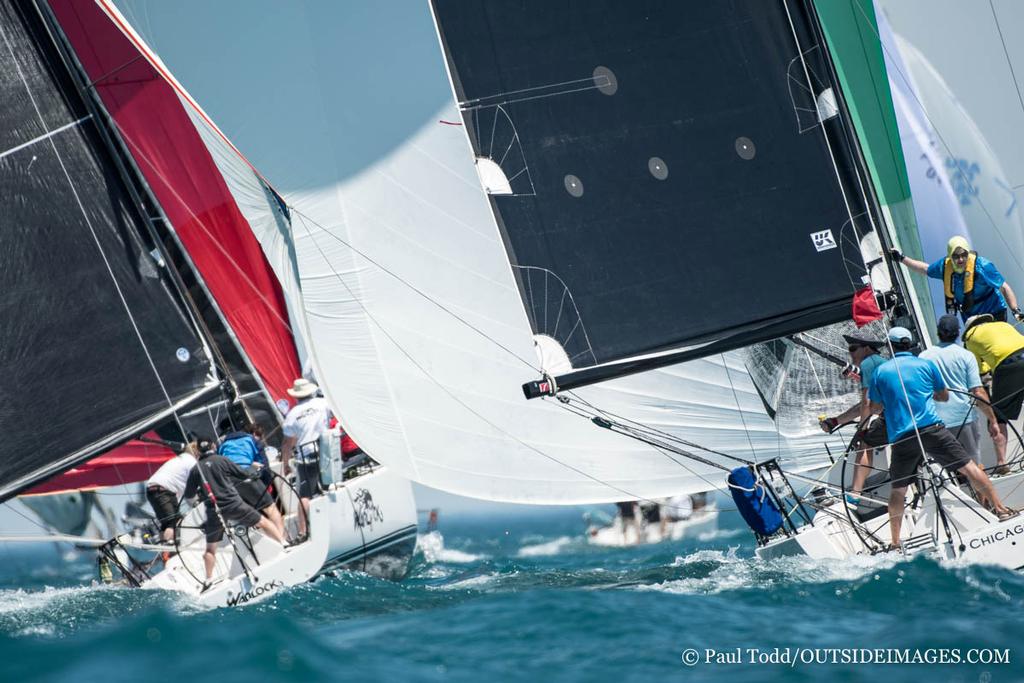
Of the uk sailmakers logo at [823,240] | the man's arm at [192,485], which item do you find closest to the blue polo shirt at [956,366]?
the uk sailmakers logo at [823,240]

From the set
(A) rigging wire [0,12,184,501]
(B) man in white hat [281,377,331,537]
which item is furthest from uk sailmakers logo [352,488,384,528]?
(A) rigging wire [0,12,184,501]

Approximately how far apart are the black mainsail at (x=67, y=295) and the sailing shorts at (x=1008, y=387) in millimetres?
7268

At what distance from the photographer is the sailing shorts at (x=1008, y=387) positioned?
8203mm

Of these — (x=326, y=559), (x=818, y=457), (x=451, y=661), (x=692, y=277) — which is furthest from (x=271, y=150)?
(x=451, y=661)

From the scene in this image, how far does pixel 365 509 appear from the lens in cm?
1170

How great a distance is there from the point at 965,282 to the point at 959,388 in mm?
1171

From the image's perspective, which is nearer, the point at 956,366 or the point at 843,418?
the point at 956,366

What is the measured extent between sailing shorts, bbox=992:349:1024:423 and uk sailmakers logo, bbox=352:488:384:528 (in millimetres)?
6021

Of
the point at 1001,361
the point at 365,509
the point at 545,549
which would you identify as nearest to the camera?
the point at 1001,361

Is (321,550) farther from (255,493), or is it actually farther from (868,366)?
(868,366)

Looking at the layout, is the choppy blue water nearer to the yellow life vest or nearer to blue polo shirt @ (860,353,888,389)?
blue polo shirt @ (860,353,888,389)

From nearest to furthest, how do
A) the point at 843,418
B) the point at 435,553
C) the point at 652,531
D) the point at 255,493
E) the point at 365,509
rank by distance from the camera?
1. the point at 843,418
2. the point at 255,493
3. the point at 365,509
4. the point at 435,553
5. the point at 652,531

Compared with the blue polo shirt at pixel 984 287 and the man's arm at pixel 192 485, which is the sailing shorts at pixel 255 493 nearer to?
the man's arm at pixel 192 485

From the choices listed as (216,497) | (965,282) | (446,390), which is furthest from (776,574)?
(216,497)
